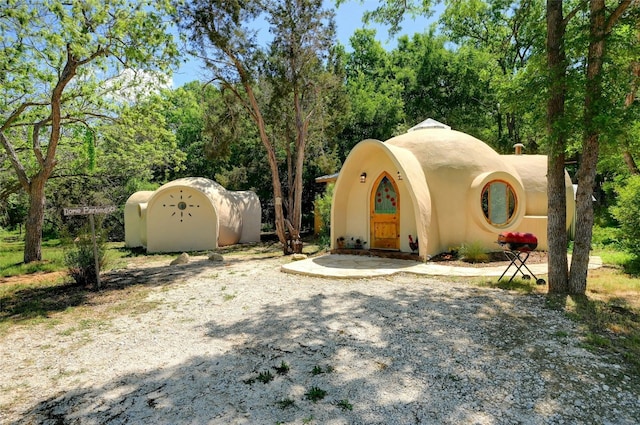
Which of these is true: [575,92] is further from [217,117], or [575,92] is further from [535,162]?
[217,117]

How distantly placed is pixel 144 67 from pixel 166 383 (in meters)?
10.4

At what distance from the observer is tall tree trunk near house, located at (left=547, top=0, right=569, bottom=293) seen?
19.5 feet

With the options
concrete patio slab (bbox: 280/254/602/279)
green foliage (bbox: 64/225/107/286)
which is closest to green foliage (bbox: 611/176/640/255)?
concrete patio slab (bbox: 280/254/602/279)

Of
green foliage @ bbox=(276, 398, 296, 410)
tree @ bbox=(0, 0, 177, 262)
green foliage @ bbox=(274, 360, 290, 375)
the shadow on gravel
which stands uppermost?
tree @ bbox=(0, 0, 177, 262)

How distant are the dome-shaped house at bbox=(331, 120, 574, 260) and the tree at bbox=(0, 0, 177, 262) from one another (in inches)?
250

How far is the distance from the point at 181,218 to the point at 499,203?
442 inches

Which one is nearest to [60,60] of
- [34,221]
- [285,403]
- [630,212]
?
[34,221]

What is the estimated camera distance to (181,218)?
14.7 meters

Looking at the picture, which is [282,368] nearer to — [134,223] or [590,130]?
[590,130]

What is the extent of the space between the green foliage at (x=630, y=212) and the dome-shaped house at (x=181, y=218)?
12.7m

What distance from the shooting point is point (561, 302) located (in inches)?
224

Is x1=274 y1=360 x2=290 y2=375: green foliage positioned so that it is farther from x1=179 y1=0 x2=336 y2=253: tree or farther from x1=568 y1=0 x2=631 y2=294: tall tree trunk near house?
x1=179 y1=0 x2=336 y2=253: tree

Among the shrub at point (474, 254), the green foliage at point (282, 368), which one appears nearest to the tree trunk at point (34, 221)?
the green foliage at point (282, 368)

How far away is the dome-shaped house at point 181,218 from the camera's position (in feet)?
47.5
